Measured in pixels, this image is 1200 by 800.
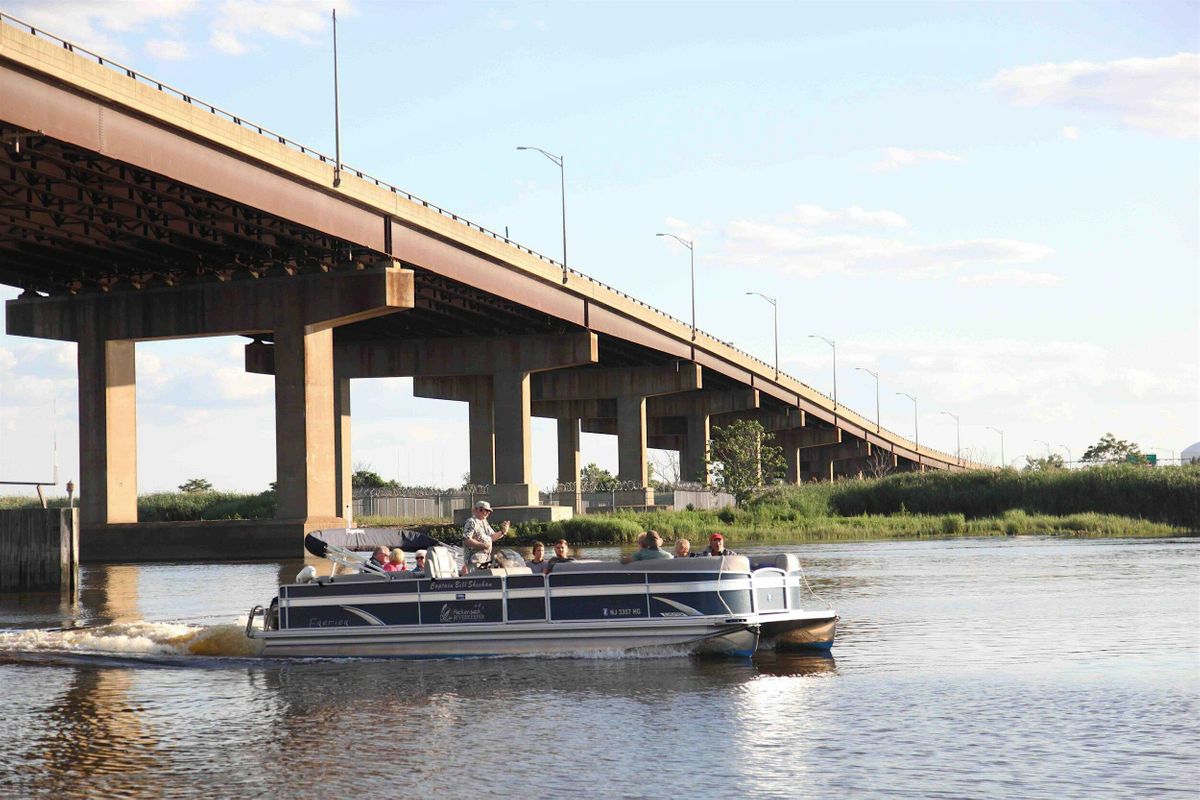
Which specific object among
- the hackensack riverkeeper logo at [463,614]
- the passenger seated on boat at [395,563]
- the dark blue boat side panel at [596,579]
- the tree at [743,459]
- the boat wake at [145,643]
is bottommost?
the boat wake at [145,643]

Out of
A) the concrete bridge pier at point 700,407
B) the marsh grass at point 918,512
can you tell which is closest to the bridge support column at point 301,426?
the marsh grass at point 918,512

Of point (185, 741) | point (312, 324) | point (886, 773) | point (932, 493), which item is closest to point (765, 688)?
point (886, 773)

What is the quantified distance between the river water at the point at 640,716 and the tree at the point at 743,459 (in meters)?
55.6

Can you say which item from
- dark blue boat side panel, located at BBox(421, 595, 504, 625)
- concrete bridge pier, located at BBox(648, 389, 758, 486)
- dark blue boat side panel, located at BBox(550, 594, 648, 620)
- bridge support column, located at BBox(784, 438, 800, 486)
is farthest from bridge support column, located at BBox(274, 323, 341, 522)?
bridge support column, located at BBox(784, 438, 800, 486)

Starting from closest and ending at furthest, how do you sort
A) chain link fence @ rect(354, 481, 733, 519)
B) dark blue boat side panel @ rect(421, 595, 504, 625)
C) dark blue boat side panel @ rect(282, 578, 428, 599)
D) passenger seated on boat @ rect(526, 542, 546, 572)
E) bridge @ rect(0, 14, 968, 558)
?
dark blue boat side panel @ rect(421, 595, 504, 625), passenger seated on boat @ rect(526, 542, 546, 572), dark blue boat side panel @ rect(282, 578, 428, 599), bridge @ rect(0, 14, 968, 558), chain link fence @ rect(354, 481, 733, 519)

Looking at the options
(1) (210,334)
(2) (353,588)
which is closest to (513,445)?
(1) (210,334)

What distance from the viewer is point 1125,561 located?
144 feet

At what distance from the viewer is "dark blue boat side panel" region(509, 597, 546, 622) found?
22906 mm

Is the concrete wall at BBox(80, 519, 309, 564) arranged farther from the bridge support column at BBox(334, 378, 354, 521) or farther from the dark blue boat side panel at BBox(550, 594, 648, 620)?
the dark blue boat side panel at BBox(550, 594, 648, 620)

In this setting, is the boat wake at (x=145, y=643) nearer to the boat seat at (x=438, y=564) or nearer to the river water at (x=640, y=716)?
the river water at (x=640, y=716)

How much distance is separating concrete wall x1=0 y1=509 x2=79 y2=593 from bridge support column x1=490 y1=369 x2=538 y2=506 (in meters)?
35.8

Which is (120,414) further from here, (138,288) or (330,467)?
(330,467)

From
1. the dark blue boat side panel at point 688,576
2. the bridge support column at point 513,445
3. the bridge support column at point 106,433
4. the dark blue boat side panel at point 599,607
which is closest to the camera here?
the dark blue boat side panel at point 688,576

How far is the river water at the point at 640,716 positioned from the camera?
14.1 meters
